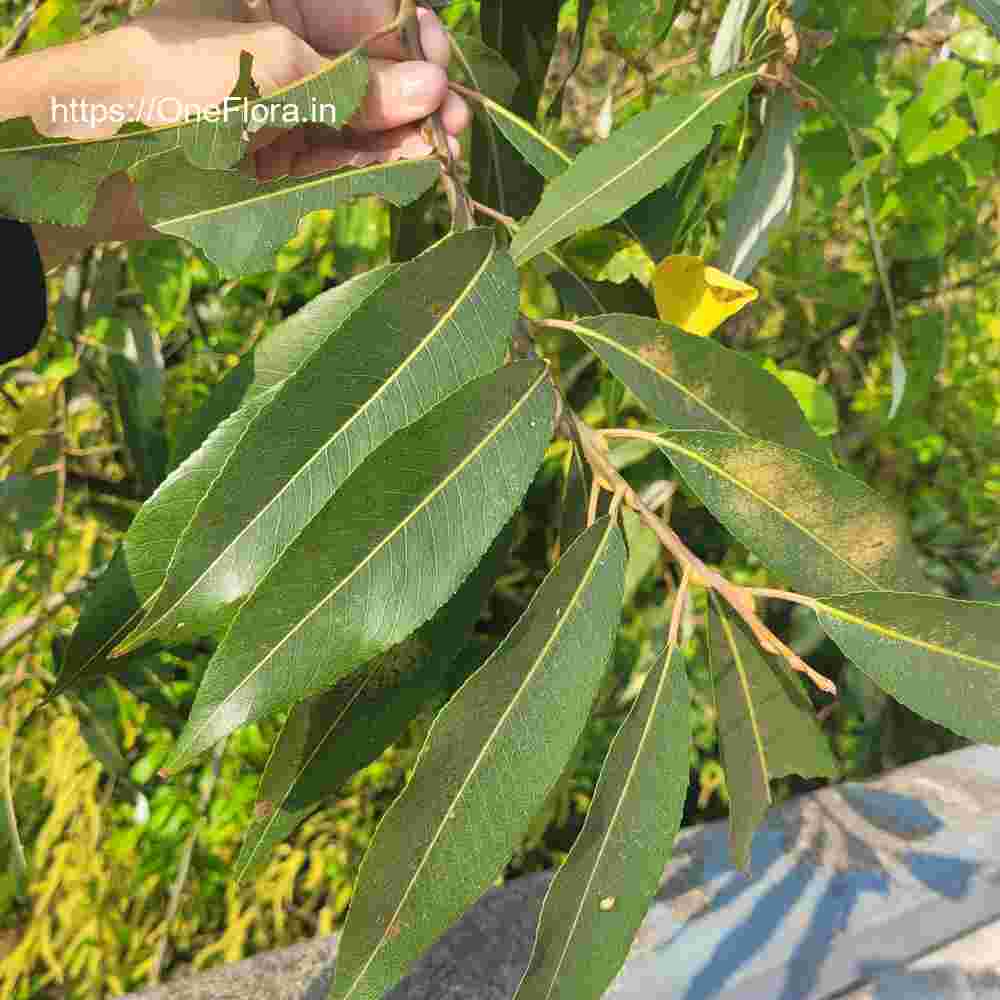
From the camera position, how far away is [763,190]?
0.75 m

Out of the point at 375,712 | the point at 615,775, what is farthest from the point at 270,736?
the point at 615,775

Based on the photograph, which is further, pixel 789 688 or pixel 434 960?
pixel 434 960

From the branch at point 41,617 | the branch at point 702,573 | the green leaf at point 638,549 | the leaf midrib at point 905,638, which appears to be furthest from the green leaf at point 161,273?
the leaf midrib at point 905,638

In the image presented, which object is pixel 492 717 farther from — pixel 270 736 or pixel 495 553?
pixel 270 736

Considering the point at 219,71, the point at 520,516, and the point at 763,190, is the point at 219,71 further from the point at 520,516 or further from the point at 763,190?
the point at 520,516

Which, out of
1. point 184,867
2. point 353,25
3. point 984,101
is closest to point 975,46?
point 984,101

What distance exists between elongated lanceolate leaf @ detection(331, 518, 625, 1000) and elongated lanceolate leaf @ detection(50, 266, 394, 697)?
168mm

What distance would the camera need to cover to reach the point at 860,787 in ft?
4.05

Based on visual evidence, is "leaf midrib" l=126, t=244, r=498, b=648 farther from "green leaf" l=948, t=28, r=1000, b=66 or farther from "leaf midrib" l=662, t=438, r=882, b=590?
"green leaf" l=948, t=28, r=1000, b=66

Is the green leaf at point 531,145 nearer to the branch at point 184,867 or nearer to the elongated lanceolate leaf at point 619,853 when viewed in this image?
the elongated lanceolate leaf at point 619,853

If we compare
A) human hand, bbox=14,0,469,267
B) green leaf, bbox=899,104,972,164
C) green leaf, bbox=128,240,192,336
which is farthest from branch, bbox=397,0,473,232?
green leaf, bbox=899,104,972,164

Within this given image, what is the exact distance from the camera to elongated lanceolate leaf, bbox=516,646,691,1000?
478 millimetres

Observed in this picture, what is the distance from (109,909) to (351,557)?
1.31 metres

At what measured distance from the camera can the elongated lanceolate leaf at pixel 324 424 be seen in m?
0.46
